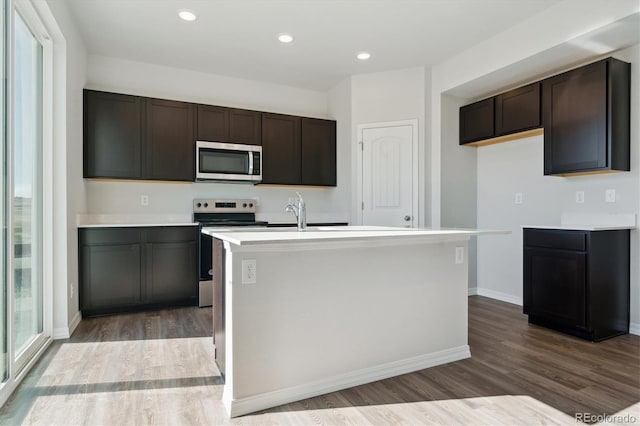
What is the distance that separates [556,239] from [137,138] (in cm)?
414

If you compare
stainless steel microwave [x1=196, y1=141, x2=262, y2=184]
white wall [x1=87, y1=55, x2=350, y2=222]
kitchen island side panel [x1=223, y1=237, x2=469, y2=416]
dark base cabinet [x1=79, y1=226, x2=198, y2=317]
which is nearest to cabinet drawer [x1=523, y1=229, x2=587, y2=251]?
kitchen island side panel [x1=223, y1=237, x2=469, y2=416]

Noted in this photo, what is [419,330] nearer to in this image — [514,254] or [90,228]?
[514,254]

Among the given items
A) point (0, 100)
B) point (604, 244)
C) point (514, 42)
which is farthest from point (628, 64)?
point (0, 100)

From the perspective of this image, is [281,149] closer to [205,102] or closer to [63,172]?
[205,102]

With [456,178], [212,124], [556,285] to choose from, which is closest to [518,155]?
[456,178]

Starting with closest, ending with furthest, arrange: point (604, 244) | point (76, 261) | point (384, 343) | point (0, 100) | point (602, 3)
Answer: point (0, 100)
point (384, 343)
point (602, 3)
point (604, 244)
point (76, 261)

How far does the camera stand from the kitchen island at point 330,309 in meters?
1.93

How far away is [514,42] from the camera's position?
11.4 ft

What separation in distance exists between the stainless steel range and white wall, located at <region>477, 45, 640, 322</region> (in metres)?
2.70

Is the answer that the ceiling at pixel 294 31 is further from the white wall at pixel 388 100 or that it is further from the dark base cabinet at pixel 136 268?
the dark base cabinet at pixel 136 268

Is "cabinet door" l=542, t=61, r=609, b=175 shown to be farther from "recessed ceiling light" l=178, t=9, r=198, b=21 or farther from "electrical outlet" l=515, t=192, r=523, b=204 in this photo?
"recessed ceiling light" l=178, t=9, r=198, b=21

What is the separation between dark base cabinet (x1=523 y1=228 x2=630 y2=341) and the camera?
298 cm

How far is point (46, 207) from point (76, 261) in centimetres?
73

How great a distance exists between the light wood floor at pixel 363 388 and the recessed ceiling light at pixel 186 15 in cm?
271
